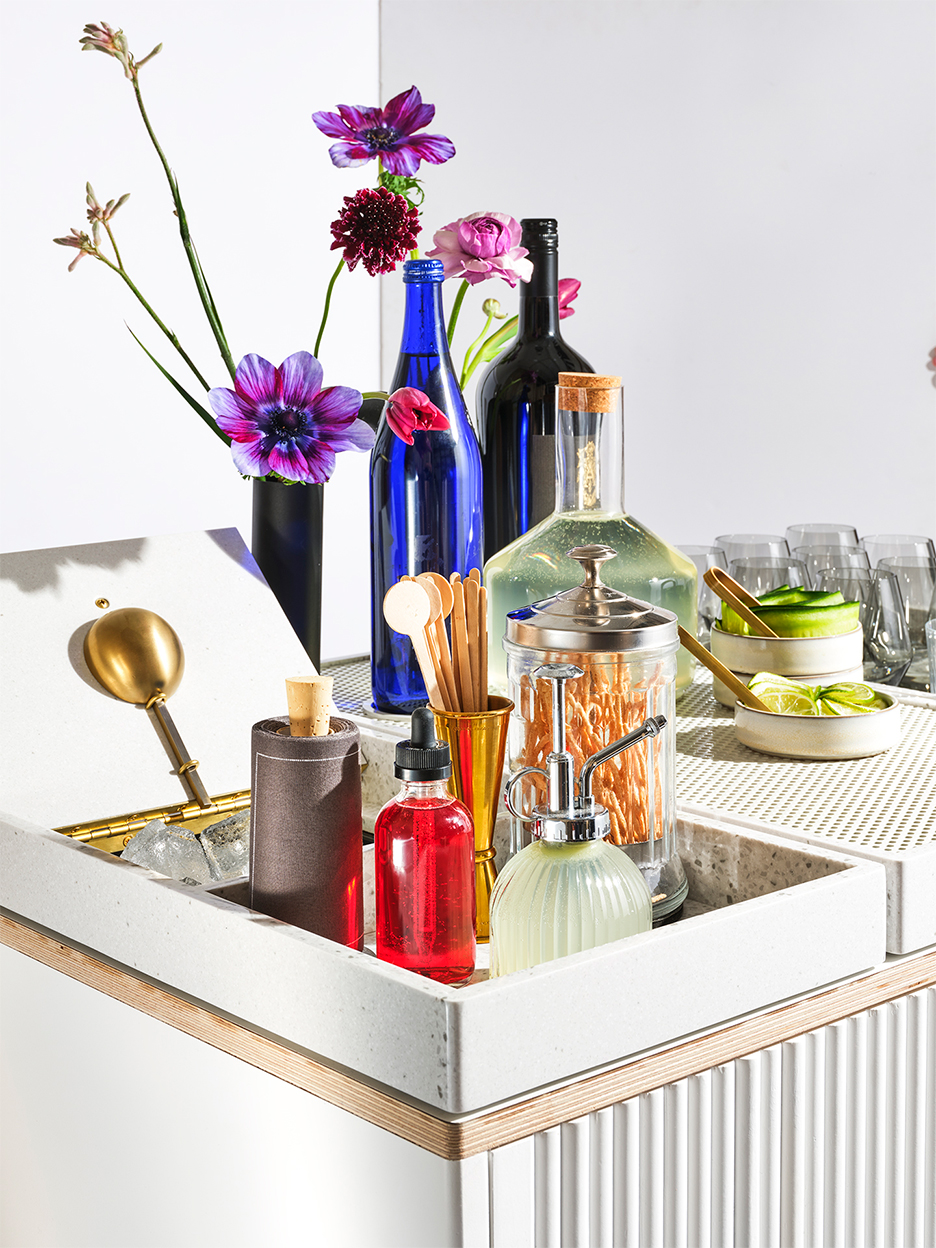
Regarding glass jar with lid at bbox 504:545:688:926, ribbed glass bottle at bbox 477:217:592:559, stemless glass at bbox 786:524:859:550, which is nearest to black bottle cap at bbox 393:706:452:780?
glass jar with lid at bbox 504:545:688:926

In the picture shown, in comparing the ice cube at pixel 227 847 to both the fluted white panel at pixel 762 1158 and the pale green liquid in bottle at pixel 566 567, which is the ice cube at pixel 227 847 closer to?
the pale green liquid in bottle at pixel 566 567

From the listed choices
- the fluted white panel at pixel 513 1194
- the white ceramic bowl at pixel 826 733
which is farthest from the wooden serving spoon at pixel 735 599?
the fluted white panel at pixel 513 1194

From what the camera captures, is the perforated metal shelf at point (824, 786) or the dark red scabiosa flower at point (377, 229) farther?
the dark red scabiosa flower at point (377, 229)

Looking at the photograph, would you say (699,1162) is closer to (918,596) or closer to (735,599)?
(735,599)

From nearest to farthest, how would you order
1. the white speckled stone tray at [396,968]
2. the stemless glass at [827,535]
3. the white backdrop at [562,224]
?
the white speckled stone tray at [396,968], the stemless glass at [827,535], the white backdrop at [562,224]

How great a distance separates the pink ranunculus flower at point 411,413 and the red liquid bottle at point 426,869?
0.40 m

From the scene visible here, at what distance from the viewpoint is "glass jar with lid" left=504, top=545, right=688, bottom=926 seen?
0.73 metres

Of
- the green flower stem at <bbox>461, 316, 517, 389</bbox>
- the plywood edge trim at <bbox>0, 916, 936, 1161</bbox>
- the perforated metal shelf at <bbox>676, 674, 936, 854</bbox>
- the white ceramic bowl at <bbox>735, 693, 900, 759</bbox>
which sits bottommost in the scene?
the plywood edge trim at <bbox>0, 916, 936, 1161</bbox>

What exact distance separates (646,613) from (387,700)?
1.39 feet

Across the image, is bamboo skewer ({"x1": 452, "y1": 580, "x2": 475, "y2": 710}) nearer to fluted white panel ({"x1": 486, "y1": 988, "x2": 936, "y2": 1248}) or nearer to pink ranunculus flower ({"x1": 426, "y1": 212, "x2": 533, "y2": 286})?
fluted white panel ({"x1": 486, "y1": 988, "x2": 936, "y2": 1248})

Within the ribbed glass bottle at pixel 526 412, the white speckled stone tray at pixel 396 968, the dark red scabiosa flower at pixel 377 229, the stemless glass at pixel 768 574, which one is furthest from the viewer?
the stemless glass at pixel 768 574

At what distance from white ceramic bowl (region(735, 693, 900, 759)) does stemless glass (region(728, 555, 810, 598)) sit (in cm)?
35

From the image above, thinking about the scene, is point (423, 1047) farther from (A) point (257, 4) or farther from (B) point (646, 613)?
(A) point (257, 4)

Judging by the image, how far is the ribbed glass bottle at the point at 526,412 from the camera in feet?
3.97
